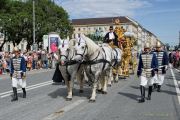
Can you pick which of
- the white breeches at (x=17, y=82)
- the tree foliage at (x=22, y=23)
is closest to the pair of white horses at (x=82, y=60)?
the white breeches at (x=17, y=82)

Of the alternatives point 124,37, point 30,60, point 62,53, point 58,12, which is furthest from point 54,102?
point 58,12

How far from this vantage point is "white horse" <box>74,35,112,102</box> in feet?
37.9

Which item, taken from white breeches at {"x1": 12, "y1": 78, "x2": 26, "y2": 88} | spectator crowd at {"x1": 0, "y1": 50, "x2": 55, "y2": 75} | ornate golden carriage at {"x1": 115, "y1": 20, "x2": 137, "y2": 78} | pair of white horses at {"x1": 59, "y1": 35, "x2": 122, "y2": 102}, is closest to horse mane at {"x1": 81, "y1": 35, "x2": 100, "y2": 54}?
pair of white horses at {"x1": 59, "y1": 35, "x2": 122, "y2": 102}

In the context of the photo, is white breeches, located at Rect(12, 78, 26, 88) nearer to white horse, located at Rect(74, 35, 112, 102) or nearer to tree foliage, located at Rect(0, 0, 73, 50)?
white horse, located at Rect(74, 35, 112, 102)

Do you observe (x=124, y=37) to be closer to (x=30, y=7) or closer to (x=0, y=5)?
(x=0, y=5)

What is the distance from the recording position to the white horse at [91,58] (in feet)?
37.9

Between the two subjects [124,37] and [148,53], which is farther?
[124,37]

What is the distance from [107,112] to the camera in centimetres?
1005

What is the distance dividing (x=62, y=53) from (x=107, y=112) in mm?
2577

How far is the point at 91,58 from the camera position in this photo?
12.2m

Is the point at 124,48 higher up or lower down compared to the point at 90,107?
higher up

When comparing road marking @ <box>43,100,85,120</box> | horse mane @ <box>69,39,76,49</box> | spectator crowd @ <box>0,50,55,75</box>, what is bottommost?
road marking @ <box>43,100,85,120</box>

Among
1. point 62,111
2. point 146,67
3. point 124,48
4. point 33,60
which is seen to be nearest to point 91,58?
point 146,67

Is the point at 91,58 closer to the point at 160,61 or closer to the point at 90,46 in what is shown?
the point at 90,46
